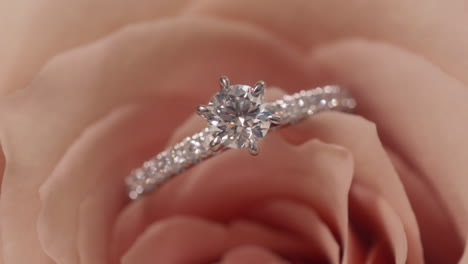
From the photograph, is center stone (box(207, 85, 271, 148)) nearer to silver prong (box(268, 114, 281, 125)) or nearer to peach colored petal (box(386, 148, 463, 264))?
silver prong (box(268, 114, 281, 125))

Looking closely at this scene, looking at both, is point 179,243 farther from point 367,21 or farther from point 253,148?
point 367,21

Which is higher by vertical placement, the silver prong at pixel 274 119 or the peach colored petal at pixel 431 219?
the silver prong at pixel 274 119

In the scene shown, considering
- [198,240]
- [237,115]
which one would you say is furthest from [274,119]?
[198,240]

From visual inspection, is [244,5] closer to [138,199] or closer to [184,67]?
[184,67]

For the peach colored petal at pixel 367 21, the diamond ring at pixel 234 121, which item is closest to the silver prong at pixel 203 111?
the diamond ring at pixel 234 121

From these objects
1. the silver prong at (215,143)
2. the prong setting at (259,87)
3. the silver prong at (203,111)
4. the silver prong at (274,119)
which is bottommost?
the silver prong at (215,143)

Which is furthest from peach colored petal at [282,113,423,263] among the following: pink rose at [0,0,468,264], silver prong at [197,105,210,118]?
silver prong at [197,105,210,118]

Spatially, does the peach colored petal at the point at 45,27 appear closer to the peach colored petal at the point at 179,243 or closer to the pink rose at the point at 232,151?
the pink rose at the point at 232,151
